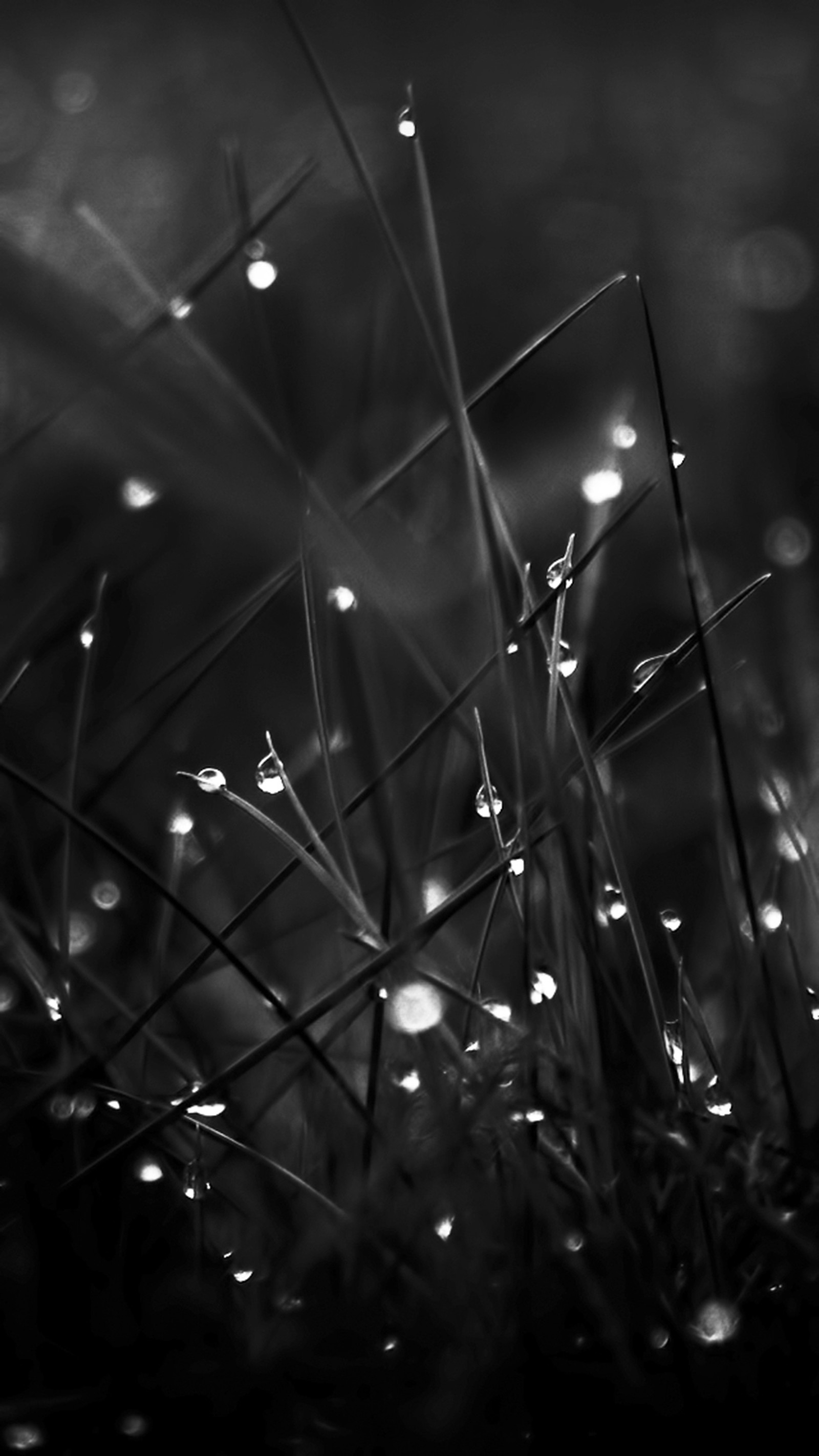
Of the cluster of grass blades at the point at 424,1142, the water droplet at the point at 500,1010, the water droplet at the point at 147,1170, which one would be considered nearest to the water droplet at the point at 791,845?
the cluster of grass blades at the point at 424,1142

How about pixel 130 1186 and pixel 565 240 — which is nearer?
pixel 130 1186

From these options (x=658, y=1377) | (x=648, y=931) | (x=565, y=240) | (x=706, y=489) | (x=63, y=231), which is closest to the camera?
(x=658, y=1377)

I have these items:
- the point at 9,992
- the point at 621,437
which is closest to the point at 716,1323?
the point at 9,992

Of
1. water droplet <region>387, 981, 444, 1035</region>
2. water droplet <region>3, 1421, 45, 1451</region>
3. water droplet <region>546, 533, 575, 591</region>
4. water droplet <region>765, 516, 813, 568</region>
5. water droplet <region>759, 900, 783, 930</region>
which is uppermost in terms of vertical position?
water droplet <region>765, 516, 813, 568</region>

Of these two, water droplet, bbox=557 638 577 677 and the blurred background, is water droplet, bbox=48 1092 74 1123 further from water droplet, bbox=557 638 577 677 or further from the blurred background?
water droplet, bbox=557 638 577 677

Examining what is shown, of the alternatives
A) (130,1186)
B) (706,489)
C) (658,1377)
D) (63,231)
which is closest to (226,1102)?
(130,1186)

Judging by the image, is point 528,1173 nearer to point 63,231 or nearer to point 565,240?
point 565,240

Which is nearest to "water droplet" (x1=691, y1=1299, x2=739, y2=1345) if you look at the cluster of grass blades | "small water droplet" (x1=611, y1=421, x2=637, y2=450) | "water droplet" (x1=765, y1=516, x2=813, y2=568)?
the cluster of grass blades
